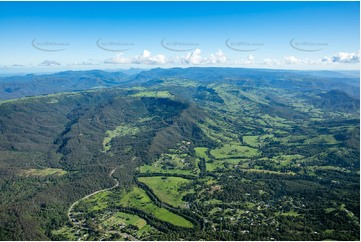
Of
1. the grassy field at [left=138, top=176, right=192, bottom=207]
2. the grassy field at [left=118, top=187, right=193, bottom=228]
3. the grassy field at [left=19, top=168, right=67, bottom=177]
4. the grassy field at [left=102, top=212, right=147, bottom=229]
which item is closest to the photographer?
the grassy field at [left=102, top=212, right=147, bottom=229]

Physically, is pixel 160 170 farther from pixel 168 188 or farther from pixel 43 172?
pixel 43 172

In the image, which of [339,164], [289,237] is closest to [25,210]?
[289,237]

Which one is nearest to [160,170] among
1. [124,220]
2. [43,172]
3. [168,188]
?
[168,188]

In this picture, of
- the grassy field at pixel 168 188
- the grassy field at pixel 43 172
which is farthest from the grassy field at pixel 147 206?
the grassy field at pixel 43 172

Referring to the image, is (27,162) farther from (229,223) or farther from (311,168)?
(311,168)

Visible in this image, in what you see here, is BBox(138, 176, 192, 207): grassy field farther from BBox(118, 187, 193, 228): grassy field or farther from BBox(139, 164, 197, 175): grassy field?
BBox(139, 164, 197, 175): grassy field

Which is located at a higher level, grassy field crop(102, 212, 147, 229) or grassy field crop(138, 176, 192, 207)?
grassy field crop(138, 176, 192, 207)

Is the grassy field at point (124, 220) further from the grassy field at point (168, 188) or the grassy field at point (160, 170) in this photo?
the grassy field at point (160, 170)

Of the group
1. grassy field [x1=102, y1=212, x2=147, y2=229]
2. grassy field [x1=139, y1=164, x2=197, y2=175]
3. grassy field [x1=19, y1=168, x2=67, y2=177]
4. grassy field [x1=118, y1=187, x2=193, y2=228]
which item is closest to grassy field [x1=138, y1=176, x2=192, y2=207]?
grassy field [x1=118, y1=187, x2=193, y2=228]
